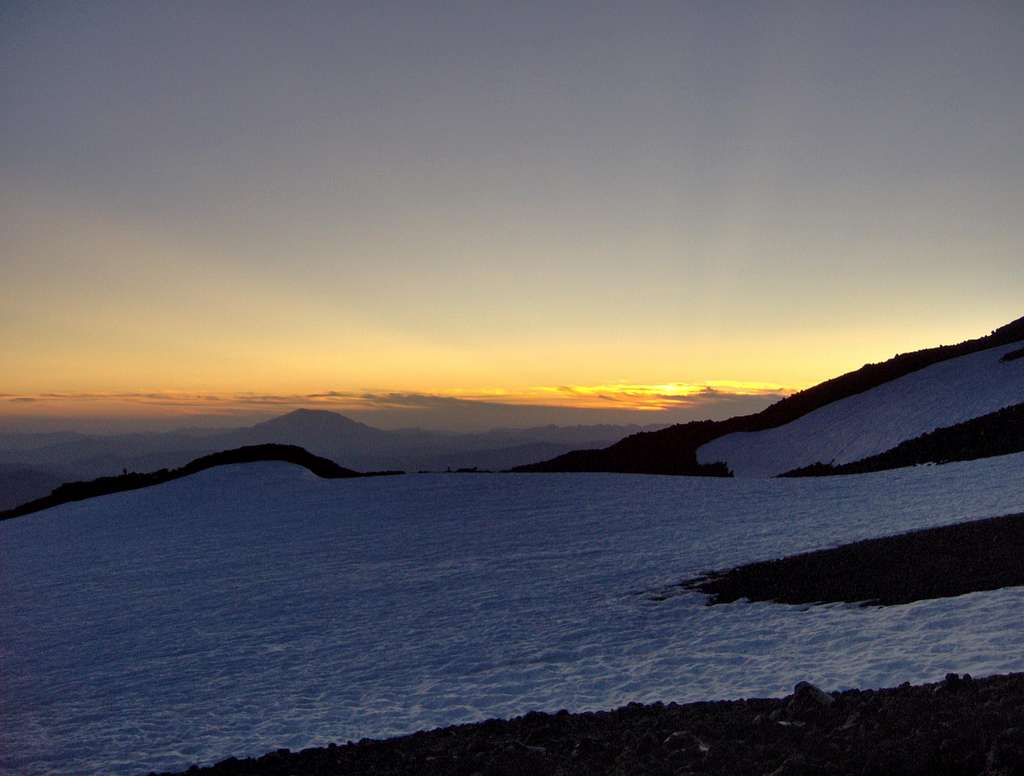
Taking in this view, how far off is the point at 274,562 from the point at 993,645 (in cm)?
1813

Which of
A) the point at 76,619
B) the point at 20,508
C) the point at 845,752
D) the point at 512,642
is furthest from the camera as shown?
the point at 20,508

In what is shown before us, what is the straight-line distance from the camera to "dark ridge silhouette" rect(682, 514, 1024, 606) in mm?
14539

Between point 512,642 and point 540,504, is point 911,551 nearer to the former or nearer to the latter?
point 512,642

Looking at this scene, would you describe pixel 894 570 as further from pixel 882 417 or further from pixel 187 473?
pixel 187 473

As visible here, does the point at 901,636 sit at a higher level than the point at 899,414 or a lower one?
lower

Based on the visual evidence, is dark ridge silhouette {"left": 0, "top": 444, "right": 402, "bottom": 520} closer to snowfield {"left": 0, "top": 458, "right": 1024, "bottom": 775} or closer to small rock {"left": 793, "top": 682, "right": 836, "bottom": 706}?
snowfield {"left": 0, "top": 458, "right": 1024, "bottom": 775}

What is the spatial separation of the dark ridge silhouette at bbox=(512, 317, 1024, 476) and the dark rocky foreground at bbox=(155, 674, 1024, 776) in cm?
3630

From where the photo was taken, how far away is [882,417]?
136 feet

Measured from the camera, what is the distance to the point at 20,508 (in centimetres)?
4888

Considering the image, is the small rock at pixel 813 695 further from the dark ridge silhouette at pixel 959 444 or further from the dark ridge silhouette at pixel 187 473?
the dark ridge silhouette at pixel 187 473

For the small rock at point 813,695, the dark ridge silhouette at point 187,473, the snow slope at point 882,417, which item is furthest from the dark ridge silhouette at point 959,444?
the dark ridge silhouette at point 187,473

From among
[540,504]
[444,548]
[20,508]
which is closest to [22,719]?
[444,548]

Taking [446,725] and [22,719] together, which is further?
[22,719]

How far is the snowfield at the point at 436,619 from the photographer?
36.4 feet
